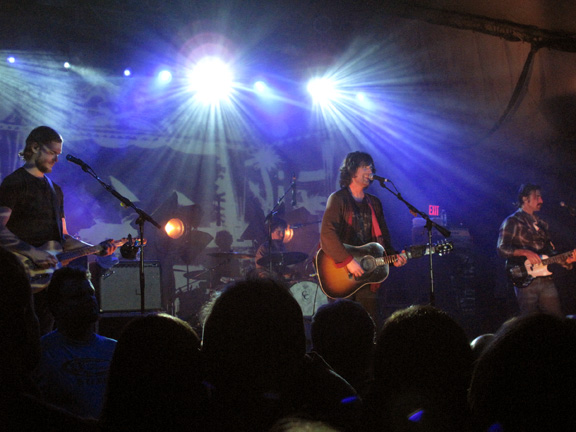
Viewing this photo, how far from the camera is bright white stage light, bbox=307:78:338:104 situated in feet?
32.8

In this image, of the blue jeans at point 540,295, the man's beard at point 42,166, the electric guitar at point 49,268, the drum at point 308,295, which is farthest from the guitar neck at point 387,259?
the drum at point 308,295

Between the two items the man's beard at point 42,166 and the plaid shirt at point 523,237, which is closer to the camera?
the man's beard at point 42,166

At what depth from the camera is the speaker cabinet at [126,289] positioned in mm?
7020

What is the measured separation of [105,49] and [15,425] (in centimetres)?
874

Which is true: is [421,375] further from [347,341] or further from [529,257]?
[529,257]

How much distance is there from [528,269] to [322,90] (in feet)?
19.5

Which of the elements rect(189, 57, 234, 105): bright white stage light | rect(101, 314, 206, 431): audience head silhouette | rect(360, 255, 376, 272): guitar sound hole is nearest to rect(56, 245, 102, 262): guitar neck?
rect(360, 255, 376, 272): guitar sound hole

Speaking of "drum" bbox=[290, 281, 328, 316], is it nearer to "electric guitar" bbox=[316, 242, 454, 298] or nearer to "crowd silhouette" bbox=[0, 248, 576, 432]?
"electric guitar" bbox=[316, 242, 454, 298]

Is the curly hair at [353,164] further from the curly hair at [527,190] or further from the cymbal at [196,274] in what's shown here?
the cymbal at [196,274]

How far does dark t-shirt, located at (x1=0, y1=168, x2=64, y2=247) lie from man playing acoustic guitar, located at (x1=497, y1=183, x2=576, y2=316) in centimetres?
550

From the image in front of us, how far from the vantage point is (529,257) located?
19.9 ft

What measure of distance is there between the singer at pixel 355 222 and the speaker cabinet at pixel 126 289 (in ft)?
11.2

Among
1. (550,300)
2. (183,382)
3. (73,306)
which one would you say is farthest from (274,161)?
(183,382)

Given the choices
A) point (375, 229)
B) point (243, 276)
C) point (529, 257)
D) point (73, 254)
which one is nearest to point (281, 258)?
point (243, 276)
